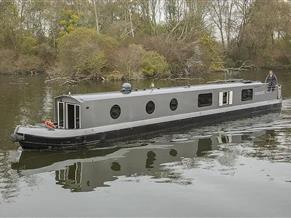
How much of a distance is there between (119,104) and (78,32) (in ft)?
119

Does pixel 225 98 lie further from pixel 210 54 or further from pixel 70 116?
pixel 210 54

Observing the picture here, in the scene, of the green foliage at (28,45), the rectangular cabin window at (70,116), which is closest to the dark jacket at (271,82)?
the rectangular cabin window at (70,116)

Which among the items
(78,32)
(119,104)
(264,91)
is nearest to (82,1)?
(78,32)

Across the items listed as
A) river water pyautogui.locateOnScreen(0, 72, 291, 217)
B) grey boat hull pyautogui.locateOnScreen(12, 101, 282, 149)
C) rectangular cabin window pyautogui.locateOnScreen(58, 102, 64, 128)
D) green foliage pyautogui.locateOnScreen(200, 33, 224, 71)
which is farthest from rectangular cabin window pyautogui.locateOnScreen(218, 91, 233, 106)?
green foliage pyautogui.locateOnScreen(200, 33, 224, 71)

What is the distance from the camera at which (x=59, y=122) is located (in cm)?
1808

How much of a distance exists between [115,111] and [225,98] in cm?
711

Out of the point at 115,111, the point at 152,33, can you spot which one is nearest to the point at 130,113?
the point at 115,111

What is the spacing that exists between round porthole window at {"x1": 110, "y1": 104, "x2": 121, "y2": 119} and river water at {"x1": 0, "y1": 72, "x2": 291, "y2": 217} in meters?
1.41

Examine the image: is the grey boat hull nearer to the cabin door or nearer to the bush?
the cabin door

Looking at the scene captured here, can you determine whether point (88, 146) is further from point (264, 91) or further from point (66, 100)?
point (264, 91)

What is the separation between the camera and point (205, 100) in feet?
72.9

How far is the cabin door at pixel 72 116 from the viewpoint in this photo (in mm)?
17359

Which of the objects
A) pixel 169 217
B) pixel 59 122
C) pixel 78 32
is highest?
pixel 78 32

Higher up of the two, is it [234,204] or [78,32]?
[78,32]
